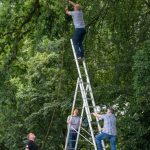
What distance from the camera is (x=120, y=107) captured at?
16484mm

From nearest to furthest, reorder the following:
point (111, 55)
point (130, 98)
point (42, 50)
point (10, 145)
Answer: point (130, 98) < point (111, 55) < point (42, 50) < point (10, 145)

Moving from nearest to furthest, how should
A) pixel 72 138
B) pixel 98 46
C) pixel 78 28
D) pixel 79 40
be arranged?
1. pixel 78 28
2. pixel 79 40
3. pixel 72 138
4. pixel 98 46

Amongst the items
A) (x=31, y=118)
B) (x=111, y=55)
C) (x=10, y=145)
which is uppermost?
(x=111, y=55)

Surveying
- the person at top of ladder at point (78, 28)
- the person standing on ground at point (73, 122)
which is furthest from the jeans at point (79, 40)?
the person standing on ground at point (73, 122)

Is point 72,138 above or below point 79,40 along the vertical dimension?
below

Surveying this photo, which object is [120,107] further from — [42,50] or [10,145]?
[10,145]

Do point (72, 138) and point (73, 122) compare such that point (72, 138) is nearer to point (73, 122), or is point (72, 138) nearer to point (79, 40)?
point (73, 122)

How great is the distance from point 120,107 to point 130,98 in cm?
58

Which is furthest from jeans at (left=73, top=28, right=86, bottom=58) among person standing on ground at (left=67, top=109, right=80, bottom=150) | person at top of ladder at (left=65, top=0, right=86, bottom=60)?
person standing on ground at (left=67, top=109, right=80, bottom=150)

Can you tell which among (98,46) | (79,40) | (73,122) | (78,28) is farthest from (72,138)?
(98,46)

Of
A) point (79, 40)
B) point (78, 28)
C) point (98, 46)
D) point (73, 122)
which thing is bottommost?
point (73, 122)

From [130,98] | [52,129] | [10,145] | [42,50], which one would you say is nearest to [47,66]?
[42,50]

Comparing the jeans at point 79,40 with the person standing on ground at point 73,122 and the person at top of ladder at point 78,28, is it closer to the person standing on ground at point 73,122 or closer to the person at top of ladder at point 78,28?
the person at top of ladder at point 78,28

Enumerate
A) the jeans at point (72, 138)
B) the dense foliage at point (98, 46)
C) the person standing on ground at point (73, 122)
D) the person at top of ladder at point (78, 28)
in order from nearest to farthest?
the person at top of ladder at point (78, 28)
the person standing on ground at point (73, 122)
the jeans at point (72, 138)
the dense foliage at point (98, 46)
